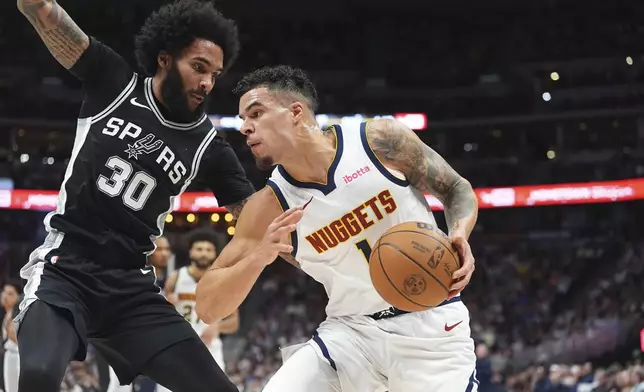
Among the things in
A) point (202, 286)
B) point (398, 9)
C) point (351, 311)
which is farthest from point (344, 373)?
point (398, 9)

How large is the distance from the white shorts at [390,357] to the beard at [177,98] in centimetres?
129

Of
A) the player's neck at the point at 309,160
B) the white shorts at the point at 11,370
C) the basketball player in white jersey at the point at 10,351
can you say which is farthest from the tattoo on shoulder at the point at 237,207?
the white shorts at the point at 11,370

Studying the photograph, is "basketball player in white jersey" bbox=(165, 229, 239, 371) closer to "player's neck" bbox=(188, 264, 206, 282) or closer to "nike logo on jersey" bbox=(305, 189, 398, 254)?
"player's neck" bbox=(188, 264, 206, 282)

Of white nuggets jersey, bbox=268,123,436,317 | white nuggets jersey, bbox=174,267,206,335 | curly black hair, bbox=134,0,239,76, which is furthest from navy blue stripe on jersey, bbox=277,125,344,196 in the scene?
white nuggets jersey, bbox=174,267,206,335

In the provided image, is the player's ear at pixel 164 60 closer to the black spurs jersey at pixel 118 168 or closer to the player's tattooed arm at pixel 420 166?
the black spurs jersey at pixel 118 168

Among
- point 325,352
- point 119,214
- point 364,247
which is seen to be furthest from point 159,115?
point 325,352

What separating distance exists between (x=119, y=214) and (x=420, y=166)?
1.46 m

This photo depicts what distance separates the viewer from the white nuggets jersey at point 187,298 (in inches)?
320

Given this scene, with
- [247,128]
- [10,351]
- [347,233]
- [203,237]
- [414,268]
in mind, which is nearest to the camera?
[414,268]

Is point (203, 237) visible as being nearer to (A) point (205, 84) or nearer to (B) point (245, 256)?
(A) point (205, 84)

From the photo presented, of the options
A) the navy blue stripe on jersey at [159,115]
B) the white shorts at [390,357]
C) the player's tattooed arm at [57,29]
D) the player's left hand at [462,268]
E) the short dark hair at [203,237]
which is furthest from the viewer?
the short dark hair at [203,237]

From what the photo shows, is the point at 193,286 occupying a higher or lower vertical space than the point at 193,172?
lower

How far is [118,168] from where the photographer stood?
12.5 ft

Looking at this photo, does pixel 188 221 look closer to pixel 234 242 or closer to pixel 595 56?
pixel 595 56
